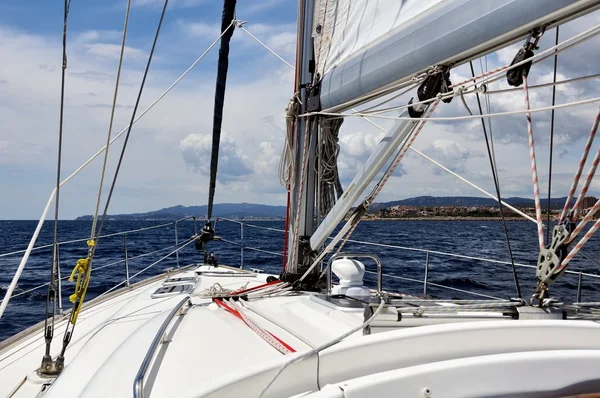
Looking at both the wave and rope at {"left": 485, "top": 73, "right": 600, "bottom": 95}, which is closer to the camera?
rope at {"left": 485, "top": 73, "right": 600, "bottom": 95}

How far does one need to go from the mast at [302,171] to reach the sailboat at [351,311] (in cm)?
1

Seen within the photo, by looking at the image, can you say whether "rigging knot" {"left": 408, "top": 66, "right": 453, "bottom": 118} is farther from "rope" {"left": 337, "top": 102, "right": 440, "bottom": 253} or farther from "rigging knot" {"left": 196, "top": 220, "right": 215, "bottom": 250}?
"rigging knot" {"left": 196, "top": 220, "right": 215, "bottom": 250}

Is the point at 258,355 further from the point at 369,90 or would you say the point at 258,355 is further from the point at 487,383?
the point at 369,90

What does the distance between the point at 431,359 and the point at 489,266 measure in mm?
12916

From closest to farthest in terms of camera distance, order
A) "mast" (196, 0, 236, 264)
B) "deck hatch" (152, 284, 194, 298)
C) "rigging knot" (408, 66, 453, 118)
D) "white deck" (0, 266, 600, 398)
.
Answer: "white deck" (0, 266, 600, 398), "rigging knot" (408, 66, 453, 118), "deck hatch" (152, 284, 194, 298), "mast" (196, 0, 236, 264)

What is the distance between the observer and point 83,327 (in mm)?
3551

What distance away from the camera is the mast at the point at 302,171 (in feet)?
12.9

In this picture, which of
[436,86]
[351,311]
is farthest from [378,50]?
[351,311]

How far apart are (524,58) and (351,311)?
1418mm

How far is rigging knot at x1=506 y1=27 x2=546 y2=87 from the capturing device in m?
1.99

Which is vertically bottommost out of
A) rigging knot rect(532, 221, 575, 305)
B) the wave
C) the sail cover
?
the wave

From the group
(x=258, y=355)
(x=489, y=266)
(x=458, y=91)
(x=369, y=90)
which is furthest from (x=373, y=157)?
(x=489, y=266)

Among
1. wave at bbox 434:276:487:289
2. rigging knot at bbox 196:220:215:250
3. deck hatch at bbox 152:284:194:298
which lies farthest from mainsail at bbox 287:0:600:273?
wave at bbox 434:276:487:289

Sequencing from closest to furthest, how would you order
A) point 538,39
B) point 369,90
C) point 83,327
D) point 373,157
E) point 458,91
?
point 538,39, point 458,91, point 369,90, point 373,157, point 83,327
